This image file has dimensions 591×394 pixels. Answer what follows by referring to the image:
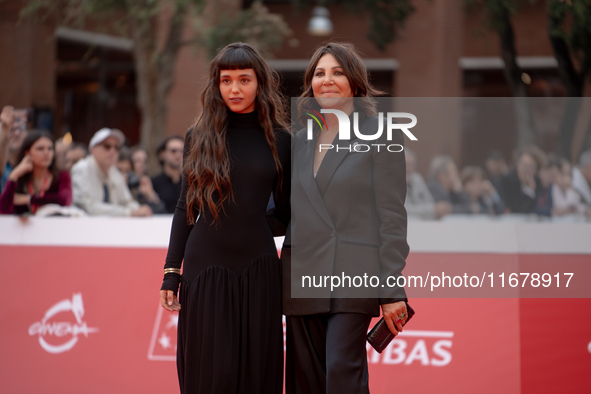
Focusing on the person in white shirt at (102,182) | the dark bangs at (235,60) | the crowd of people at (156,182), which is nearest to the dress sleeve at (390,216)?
the dark bangs at (235,60)

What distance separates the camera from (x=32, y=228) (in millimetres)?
5285

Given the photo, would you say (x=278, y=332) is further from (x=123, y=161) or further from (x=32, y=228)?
(x=123, y=161)

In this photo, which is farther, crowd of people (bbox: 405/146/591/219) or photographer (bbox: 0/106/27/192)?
crowd of people (bbox: 405/146/591/219)

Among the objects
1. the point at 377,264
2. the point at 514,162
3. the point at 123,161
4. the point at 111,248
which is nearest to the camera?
the point at 377,264

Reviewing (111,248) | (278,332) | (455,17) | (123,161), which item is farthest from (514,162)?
(455,17)

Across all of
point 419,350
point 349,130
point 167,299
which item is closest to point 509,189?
point 419,350

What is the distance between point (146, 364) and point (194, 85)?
13.5 metres

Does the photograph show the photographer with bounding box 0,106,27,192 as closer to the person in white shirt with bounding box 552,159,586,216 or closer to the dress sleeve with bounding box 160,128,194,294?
the dress sleeve with bounding box 160,128,194,294

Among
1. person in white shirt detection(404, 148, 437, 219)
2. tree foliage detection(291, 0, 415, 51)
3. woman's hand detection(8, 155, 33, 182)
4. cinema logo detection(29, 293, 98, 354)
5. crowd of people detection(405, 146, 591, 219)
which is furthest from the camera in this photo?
tree foliage detection(291, 0, 415, 51)

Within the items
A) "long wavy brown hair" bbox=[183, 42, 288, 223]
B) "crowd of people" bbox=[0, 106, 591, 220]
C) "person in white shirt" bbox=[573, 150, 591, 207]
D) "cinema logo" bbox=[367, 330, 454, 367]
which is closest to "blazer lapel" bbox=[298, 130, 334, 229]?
"long wavy brown hair" bbox=[183, 42, 288, 223]

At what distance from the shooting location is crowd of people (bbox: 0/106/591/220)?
591 cm

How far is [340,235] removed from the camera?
130 inches

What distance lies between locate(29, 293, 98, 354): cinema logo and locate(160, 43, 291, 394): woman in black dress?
192cm

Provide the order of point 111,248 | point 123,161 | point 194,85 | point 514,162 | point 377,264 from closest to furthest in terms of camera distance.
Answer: point 377,264 < point 111,248 < point 123,161 < point 514,162 < point 194,85
